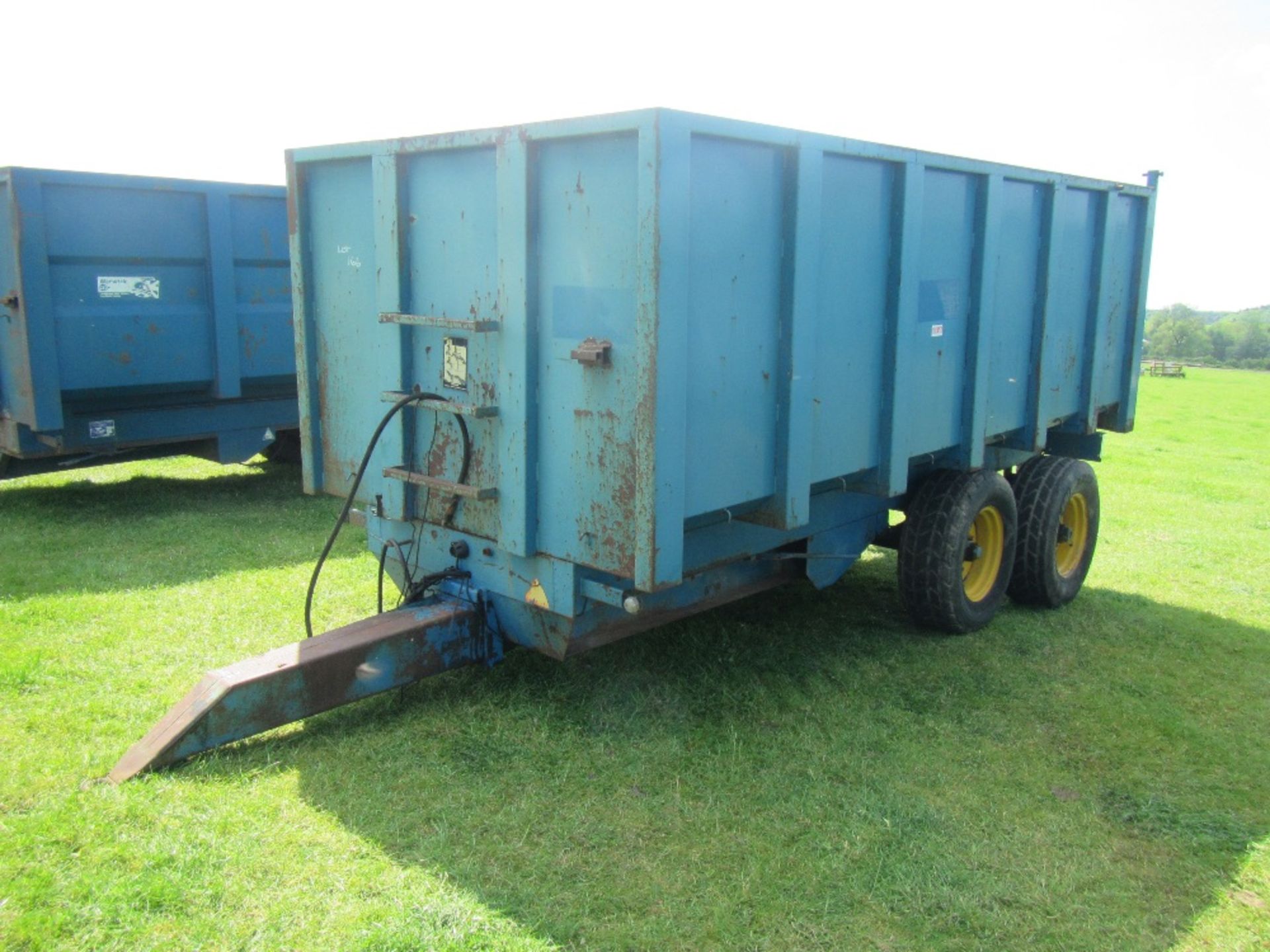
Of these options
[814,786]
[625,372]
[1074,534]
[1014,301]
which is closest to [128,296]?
[625,372]

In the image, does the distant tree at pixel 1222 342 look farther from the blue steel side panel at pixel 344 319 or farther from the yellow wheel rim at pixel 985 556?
the blue steel side panel at pixel 344 319

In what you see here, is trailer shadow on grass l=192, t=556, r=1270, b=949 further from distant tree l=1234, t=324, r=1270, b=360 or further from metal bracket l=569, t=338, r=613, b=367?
distant tree l=1234, t=324, r=1270, b=360

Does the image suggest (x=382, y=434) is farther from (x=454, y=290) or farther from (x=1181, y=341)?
(x=1181, y=341)

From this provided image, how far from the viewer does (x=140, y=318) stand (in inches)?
323

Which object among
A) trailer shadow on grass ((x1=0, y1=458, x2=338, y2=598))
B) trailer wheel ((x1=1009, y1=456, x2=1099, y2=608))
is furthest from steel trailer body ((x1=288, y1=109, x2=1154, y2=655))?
trailer shadow on grass ((x1=0, y1=458, x2=338, y2=598))

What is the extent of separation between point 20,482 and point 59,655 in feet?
17.5

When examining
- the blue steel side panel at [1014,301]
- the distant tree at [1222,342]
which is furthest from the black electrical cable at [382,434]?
the distant tree at [1222,342]

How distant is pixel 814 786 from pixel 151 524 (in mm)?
5883

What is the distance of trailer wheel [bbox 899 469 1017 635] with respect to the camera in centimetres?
555

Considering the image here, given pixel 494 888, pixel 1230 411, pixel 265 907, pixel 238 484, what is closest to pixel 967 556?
pixel 494 888

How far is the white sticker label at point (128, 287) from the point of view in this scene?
26.3 feet

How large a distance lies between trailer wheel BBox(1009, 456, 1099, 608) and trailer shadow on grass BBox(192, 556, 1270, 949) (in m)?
0.66

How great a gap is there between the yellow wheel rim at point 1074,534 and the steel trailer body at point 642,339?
1578 millimetres

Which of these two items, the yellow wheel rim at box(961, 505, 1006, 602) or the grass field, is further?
the yellow wheel rim at box(961, 505, 1006, 602)
